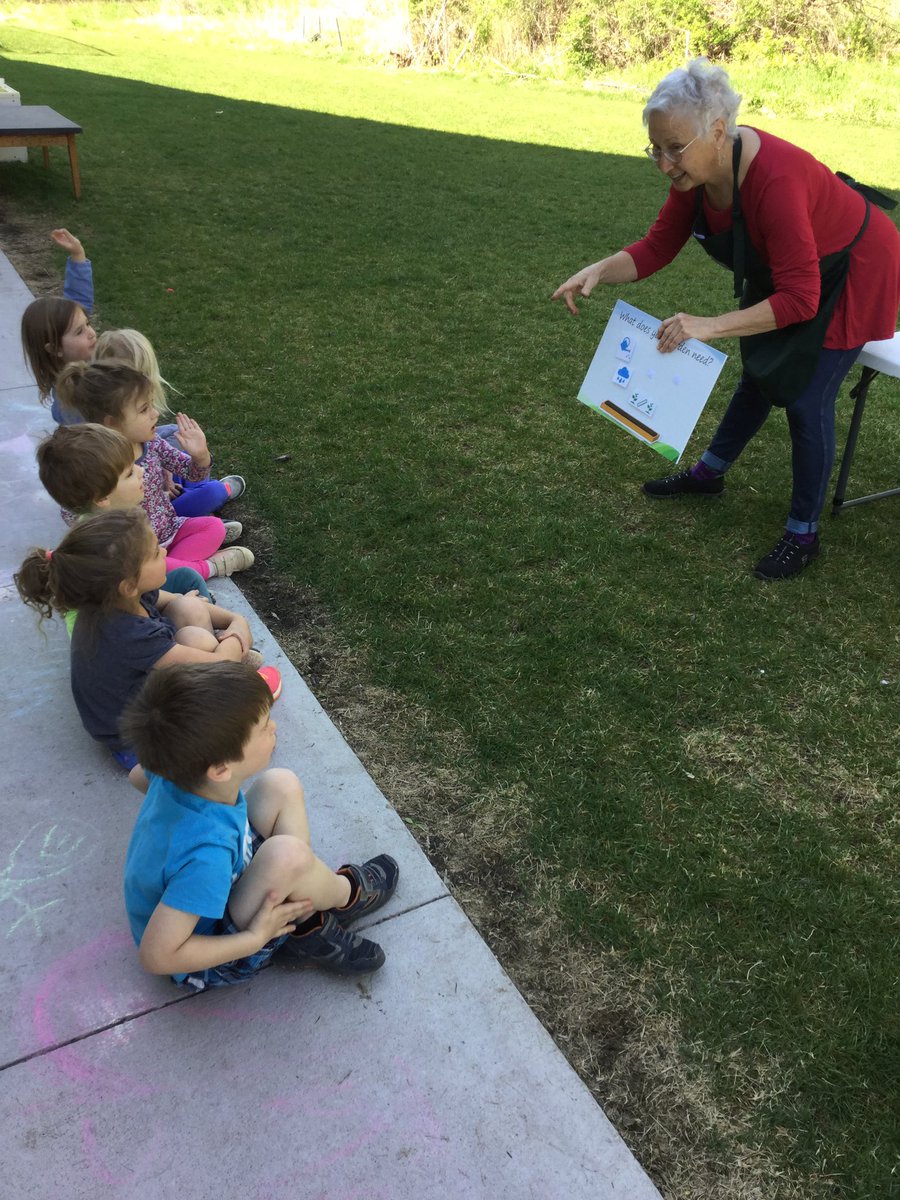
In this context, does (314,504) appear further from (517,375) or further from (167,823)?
(167,823)

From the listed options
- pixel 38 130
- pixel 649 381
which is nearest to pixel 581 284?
pixel 649 381

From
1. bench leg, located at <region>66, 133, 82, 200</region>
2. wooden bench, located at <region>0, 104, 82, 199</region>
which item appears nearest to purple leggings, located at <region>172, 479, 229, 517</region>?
wooden bench, located at <region>0, 104, 82, 199</region>

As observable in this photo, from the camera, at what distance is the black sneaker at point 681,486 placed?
396cm

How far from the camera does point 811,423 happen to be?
319cm

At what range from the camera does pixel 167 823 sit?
1.73 metres

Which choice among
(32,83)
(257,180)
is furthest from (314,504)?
(32,83)

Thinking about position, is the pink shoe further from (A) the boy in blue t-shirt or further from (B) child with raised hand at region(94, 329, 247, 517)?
(B) child with raised hand at region(94, 329, 247, 517)

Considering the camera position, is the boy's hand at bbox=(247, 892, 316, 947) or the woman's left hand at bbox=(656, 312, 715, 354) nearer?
the boy's hand at bbox=(247, 892, 316, 947)

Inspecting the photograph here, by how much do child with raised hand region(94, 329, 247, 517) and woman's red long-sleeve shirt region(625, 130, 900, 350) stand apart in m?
1.94

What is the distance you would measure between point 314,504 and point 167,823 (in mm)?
2230

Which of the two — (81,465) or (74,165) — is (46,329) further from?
(74,165)

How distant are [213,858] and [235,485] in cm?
235

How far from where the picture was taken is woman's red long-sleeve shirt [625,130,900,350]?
274 centimetres

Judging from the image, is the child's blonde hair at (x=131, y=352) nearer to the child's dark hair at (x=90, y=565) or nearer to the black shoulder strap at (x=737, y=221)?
the child's dark hair at (x=90, y=565)
